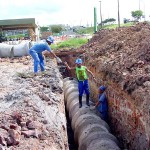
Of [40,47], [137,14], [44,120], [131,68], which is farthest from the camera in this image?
[137,14]

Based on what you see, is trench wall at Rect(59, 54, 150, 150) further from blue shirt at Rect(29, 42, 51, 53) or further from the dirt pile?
blue shirt at Rect(29, 42, 51, 53)

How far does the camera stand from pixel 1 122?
6301 mm

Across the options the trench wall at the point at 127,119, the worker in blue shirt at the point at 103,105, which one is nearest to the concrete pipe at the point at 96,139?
the trench wall at the point at 127,119

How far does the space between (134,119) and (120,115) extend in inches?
54.2

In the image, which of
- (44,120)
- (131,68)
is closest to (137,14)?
(131,68)

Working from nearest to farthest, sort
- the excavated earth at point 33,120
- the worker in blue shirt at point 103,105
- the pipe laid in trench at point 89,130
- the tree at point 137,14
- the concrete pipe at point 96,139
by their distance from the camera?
the excavated earth at point 33,120, the pipe laid in trench at point 89,130, the concrete pipe at point 96,139, the worker in blue shirt at point 103,105, the tree at point 137,14

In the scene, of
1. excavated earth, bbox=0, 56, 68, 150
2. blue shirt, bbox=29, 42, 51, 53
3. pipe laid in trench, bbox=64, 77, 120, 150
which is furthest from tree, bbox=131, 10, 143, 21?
excavated earth, bbox=0, 56, 68, 150

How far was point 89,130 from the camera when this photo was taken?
927cm

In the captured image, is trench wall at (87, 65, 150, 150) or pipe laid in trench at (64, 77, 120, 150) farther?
pipe laid in trench at (64, 77, 120, 150)

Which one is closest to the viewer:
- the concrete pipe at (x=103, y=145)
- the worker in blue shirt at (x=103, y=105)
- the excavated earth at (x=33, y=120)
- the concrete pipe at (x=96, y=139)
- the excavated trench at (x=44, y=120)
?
the excavated earth at (x=33, y=120)

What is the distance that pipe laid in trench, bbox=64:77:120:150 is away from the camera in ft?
27.0

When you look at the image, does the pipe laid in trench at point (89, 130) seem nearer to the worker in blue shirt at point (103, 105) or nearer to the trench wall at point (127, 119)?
the worker in blue shirt at point (103, 105)

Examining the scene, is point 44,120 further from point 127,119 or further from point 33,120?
point 127,119

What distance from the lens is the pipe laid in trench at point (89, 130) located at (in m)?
8.22
